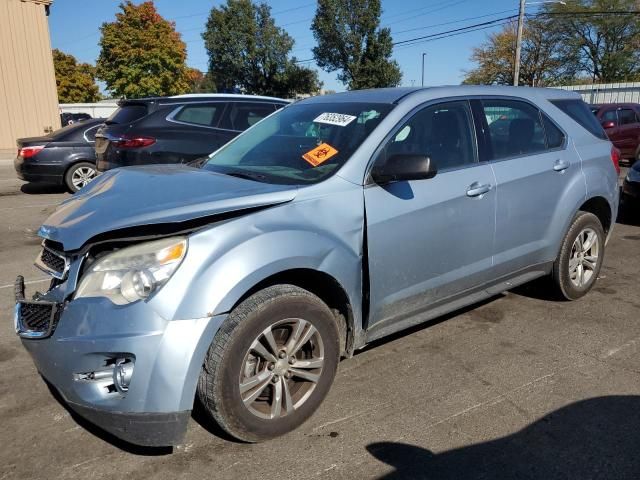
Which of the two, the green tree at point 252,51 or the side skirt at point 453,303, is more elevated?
the green tree at point 252,51

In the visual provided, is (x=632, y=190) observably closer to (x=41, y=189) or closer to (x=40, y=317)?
(x=40, y=317)

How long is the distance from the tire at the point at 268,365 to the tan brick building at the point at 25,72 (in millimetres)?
21616

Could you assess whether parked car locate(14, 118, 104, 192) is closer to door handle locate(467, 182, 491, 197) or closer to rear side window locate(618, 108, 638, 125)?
door handle locate(467, 182, 491, 197)

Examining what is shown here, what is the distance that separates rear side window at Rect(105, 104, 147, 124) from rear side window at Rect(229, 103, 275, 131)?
1.31m

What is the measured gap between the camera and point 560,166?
4.30 meters

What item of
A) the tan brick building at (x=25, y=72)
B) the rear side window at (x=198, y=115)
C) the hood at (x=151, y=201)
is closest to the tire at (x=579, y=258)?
the hood at (x=151, y=201)

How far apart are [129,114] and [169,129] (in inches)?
30.1

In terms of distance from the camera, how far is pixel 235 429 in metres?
2.66

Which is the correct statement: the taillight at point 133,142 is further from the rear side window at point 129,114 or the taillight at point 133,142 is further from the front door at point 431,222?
the front door at point 431,222

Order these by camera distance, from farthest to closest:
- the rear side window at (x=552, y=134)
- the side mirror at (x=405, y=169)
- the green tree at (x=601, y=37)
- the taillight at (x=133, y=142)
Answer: the green tree at (x=601, y=37), the taillight at (x=133, y=142), the rear side window at (x=552, y=134), the side mirror at (x=405, y=169)

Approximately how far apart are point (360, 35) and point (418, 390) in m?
50.4

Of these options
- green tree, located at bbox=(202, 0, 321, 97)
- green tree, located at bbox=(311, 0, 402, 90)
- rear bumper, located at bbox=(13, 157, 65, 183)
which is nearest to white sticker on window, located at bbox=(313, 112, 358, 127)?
rear bumper, located at bbox=(13, 157, 65, 183)

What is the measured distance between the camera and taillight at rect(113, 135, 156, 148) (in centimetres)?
780

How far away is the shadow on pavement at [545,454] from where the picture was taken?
257 centimetres
